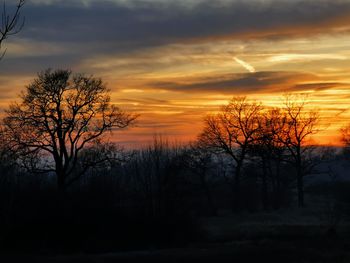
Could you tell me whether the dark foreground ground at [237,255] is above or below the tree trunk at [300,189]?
below

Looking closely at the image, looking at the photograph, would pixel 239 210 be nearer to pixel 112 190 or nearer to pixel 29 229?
pixel 112 190

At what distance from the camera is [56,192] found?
39812mm

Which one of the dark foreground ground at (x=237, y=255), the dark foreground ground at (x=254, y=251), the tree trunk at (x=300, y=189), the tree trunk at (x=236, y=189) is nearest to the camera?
the dark foreground ground at (x=237, y=255)

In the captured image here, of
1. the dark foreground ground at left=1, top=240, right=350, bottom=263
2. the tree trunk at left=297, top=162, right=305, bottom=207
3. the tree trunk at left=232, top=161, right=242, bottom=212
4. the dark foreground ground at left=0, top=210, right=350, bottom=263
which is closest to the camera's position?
the dark foreground ground at left=1, top=240, right=350, bottom=263

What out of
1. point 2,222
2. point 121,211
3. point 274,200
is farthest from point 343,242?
point 274,200

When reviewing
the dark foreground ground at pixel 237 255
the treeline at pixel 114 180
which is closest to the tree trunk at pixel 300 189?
the treeline at pixel 114 180

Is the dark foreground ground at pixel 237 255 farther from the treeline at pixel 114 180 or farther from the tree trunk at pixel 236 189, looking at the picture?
the tree trunk at pixel 236 189

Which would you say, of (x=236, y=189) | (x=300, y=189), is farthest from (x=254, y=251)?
(x=300, y=189)

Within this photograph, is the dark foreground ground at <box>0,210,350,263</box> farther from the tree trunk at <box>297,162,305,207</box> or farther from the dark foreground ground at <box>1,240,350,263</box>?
the tree trunk at <box>297,162,305,207</box>

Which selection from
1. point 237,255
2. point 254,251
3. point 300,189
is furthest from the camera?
point 300,189

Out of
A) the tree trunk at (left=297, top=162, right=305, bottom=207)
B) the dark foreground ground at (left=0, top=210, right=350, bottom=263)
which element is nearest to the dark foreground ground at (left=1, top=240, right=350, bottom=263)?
the dark foreground ground at (left=0, top=210, right=350, bottom=263)

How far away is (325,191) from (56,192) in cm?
5543

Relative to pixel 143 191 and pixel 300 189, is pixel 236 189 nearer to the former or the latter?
pixel 300 189

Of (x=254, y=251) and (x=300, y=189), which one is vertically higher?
(x=300, y=189)
